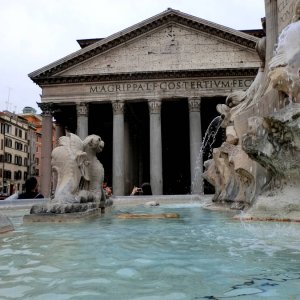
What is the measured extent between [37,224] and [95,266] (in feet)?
9.36

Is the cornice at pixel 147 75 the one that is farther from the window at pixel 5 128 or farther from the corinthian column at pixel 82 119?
the window at pixel 5 128

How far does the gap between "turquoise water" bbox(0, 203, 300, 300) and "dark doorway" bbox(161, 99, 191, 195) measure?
32703 millimetres

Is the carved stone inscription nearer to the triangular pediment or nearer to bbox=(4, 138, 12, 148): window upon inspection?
the triangular pediment

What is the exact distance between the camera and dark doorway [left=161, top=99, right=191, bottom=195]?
37.0 m

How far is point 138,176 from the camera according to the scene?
111 feet

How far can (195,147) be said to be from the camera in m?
26.0

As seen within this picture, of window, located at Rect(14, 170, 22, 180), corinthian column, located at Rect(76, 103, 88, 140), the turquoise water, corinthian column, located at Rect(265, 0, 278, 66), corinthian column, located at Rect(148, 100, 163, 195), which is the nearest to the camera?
the turquoise water

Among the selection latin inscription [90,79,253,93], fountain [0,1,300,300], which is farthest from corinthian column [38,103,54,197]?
fountain [0,1,300,300]

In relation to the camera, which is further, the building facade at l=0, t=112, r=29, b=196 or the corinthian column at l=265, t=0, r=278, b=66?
the building facade at l=0, t=112, r=29, b=196

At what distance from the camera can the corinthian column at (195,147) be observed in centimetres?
2480

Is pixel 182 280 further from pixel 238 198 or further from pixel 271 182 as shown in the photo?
pixel 238 198

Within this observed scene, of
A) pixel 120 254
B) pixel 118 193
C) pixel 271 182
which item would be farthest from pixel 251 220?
pixel 118 193

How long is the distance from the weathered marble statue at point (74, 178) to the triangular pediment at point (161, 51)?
20.7 m

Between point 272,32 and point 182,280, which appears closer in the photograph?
point 182,280
